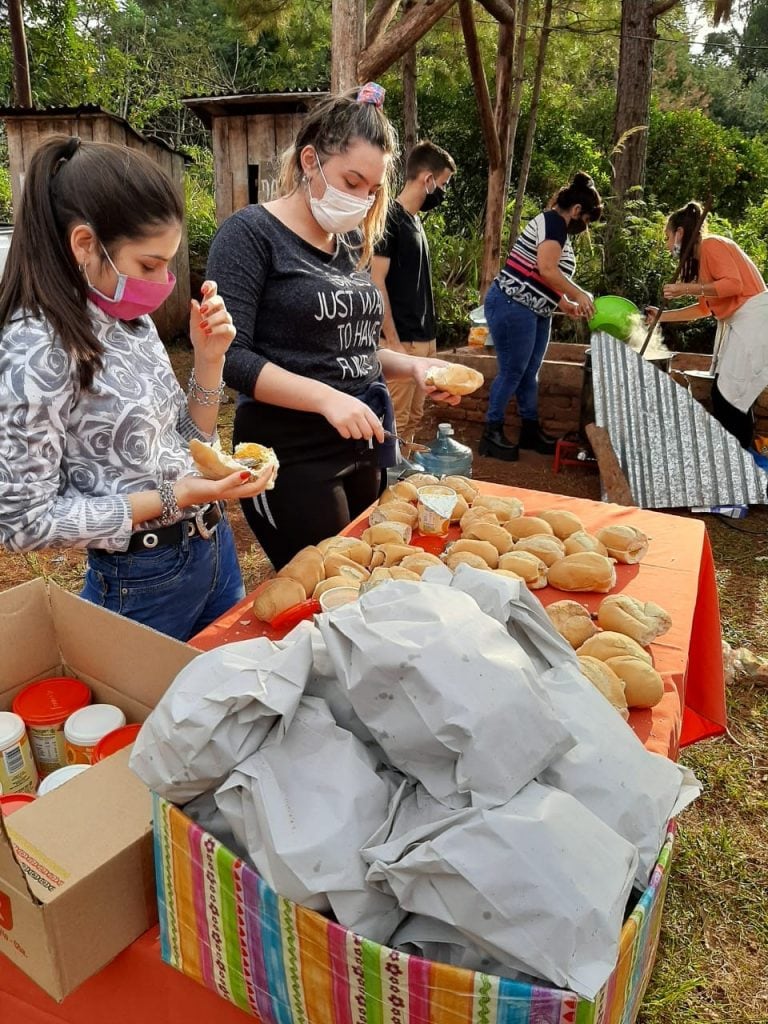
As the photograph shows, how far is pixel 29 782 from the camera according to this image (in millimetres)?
1231

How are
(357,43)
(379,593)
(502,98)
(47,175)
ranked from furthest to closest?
(502,98) < (357,43) < (47,175) < (379,593)

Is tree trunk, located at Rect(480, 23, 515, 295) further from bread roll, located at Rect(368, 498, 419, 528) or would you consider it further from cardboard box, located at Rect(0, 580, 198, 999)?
cardboard box, located at Rect(0, 580, 198, 999)

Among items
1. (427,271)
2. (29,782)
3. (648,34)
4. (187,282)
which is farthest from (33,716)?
(648,34)

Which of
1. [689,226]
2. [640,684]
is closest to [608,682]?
[640,684]

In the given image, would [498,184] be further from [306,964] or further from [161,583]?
[306,964]

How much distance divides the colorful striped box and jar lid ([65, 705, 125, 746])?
34cm

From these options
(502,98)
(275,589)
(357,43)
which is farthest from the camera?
(502,98)

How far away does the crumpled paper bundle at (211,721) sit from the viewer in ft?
2.88

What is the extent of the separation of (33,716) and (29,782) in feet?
0.35

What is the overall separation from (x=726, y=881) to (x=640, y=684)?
1181mm

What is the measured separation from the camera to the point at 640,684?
147 cm

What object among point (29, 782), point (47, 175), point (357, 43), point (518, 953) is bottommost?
point (29, 782)

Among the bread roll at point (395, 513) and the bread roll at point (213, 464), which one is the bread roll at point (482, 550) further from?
the bread roll at point (213, 464)

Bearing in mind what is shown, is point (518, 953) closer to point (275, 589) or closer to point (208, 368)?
point (275, 589)
